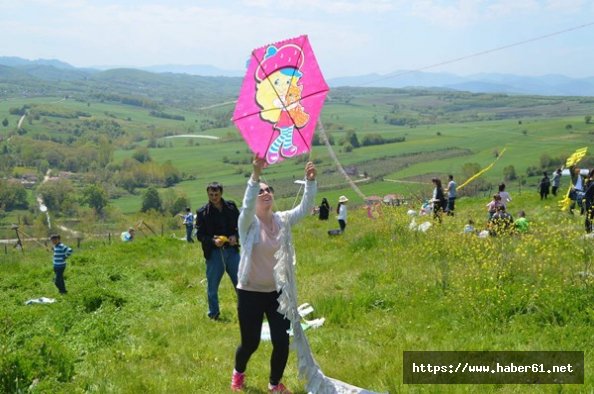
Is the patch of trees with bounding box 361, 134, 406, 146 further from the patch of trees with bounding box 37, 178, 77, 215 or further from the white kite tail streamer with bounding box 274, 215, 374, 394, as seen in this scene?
the white kite tail streamer with bounding box 274, 215, 374, 394

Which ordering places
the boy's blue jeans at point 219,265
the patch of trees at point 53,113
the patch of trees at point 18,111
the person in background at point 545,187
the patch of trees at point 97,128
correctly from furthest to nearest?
1. the patch of trees at point 18,111
2. the patch of trees at point 53,113
3. the patch of trees at point 97,128
4. the person in background at point 545,187
5. the boy's blue jeans at point 219,265

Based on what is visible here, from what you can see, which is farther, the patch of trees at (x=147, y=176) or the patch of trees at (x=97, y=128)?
the patch of trees at (x=97, y=128)

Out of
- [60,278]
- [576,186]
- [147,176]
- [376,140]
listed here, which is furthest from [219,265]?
[376,140]


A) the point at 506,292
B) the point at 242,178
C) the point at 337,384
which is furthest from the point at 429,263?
the point at 242,178

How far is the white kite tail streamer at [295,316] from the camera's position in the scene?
18.1 ft

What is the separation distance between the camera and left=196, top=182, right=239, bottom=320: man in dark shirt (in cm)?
859

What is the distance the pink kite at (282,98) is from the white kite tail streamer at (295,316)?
1.01 metres

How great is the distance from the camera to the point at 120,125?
179 metres

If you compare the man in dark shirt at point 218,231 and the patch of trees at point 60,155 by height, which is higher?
the man in dark shirt at point 218,231

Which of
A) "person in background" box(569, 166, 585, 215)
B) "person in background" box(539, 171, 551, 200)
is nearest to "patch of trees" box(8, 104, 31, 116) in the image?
"person in background" box(539, 171, 551, 200)

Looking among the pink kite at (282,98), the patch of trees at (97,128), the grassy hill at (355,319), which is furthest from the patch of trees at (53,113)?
the pink kite at (282,98)

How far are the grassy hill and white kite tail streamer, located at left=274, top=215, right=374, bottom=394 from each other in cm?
37

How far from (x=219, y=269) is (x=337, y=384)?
3.70m

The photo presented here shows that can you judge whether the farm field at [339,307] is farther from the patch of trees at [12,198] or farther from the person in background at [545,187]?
the patch of trees at [12,198]
